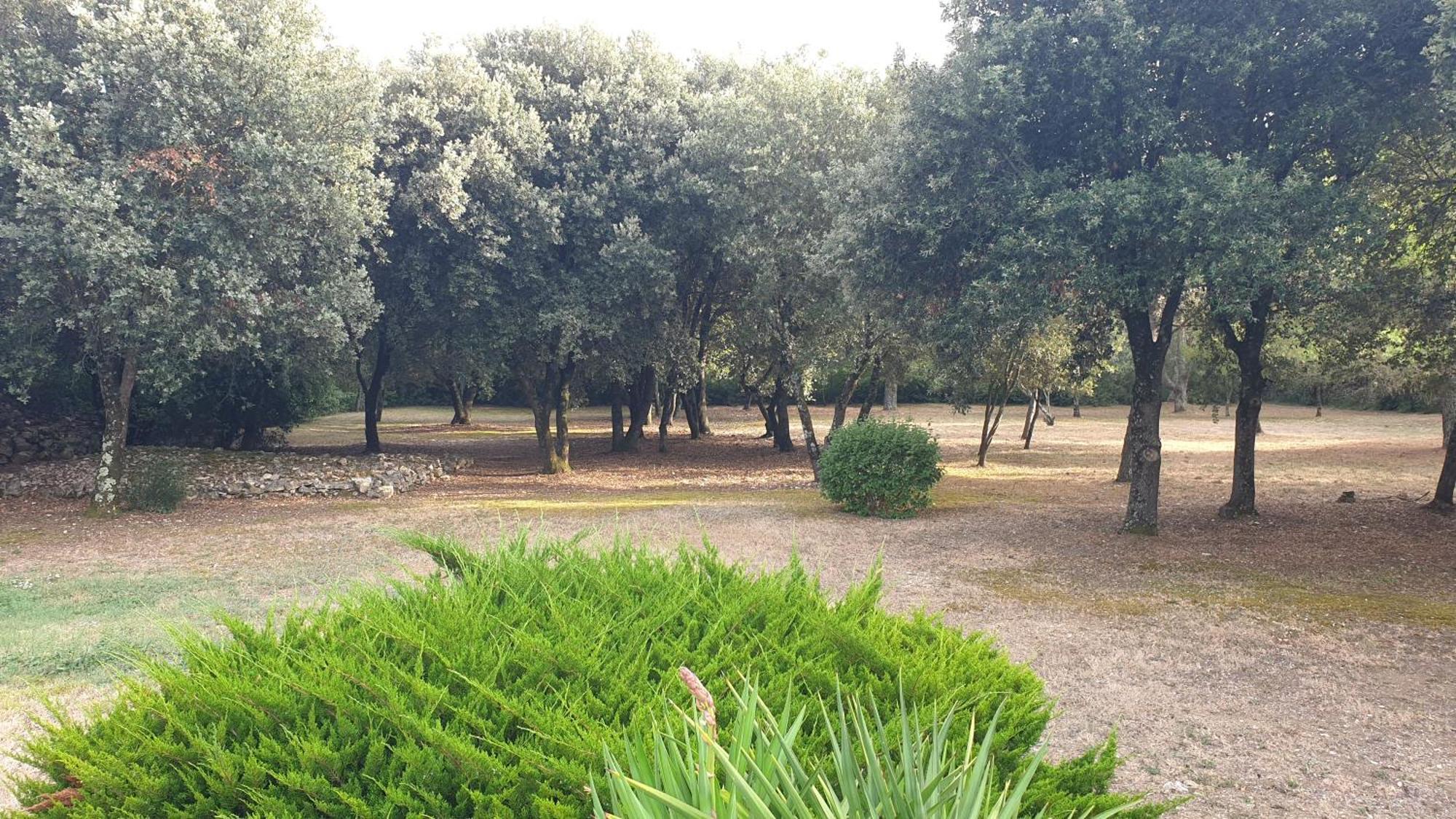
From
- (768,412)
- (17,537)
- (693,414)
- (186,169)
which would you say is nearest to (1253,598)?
(186,169)

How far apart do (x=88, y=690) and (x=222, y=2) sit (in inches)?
488

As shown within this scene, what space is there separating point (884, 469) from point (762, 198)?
6.58 m

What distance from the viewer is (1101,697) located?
19.6ft

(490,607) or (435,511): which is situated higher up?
(490,607)

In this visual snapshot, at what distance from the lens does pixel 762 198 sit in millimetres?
17797

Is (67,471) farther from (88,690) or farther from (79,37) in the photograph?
(88,690)

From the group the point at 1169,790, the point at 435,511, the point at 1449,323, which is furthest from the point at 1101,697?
the point at 435,511

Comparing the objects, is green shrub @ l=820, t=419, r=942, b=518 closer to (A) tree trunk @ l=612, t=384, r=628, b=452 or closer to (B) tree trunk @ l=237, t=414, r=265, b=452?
(A) tree trunk @ l=612, t=384, r=628, b=452

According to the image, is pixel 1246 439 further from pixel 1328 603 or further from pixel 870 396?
pixel 870 396

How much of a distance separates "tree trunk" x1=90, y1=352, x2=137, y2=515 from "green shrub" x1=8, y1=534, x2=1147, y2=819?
44.1 feet

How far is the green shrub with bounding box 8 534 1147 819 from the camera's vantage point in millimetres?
2193

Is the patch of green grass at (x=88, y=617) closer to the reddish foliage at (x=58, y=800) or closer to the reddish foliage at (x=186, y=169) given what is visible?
the reddish foliage at (x=58, y=800)

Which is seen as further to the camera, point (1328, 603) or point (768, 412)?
point (768, 412)

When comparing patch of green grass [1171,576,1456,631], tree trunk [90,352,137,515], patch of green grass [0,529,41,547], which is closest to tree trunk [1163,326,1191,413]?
patch of green grass [1171,576,1456,631]
